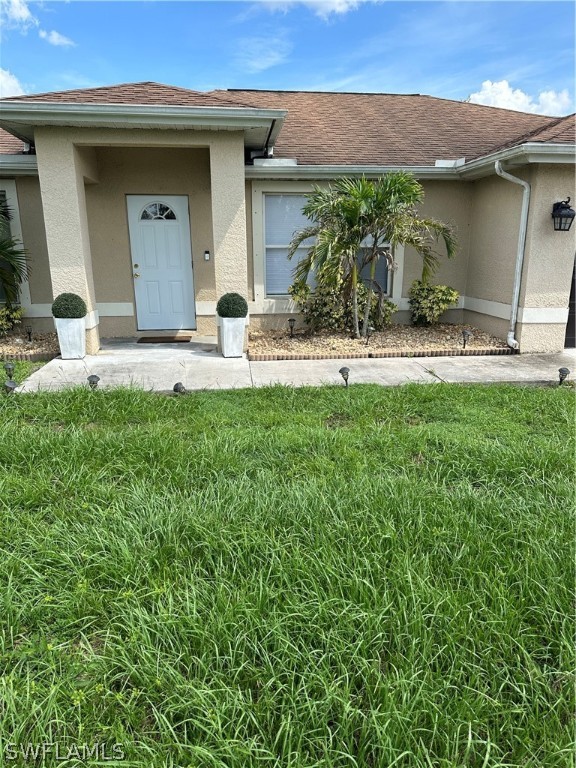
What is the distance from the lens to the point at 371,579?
7.73 ft

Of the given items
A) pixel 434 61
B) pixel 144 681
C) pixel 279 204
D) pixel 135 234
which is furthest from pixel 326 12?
pixel 144 681

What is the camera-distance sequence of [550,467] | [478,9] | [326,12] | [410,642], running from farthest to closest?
1. [326,12]
2. [478,9]
3. [550,467]
4. [410,642]

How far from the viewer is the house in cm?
696

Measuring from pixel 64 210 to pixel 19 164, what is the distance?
1771 millimetres

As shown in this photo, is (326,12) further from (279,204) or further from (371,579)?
(371,579)

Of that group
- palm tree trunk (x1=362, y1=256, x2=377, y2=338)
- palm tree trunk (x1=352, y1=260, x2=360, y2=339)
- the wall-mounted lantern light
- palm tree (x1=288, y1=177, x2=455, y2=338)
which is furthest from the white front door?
the wall-mounted lantern light

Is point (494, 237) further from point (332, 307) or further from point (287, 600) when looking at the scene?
point (287, 600)

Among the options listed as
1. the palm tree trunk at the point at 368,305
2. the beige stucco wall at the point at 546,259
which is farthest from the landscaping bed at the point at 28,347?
the beige stucco wall at the point at 546,259

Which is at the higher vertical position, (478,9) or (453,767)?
(478,9)

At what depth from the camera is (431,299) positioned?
8.85 m

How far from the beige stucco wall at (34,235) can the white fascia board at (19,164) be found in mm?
282

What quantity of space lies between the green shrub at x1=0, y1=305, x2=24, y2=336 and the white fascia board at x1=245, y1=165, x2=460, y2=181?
4.66m

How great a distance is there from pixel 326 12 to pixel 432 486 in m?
9.04

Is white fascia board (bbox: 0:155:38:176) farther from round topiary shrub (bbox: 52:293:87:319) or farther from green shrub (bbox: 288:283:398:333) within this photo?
green shrub (bbox: 288:283:398:333)
